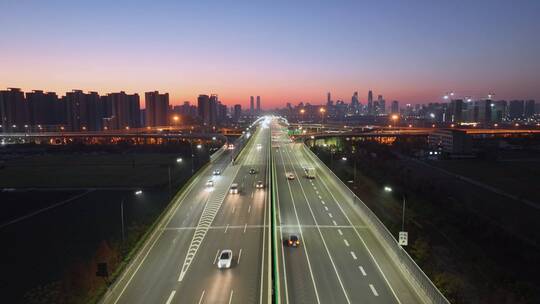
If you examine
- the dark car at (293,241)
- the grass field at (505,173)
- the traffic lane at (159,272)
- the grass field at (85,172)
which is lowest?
the grass field at (505,173)

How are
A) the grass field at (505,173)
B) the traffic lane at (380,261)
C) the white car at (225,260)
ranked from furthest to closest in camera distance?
1. the grass field at (505,173)
2. the white car at (225,260)
3. the traffic lane at (380,261)

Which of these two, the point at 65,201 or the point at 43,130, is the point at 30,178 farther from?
the point at 43,130

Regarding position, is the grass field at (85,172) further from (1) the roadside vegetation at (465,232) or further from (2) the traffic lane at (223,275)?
(2) the traffic lane at (223,275)

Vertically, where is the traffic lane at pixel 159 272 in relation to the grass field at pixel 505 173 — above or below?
above

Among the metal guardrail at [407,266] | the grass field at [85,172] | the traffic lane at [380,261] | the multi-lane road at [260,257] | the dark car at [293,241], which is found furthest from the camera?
the grass field at [85,172]

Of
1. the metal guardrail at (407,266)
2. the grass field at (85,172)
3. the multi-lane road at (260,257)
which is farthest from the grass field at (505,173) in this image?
the grass field at (85,172)

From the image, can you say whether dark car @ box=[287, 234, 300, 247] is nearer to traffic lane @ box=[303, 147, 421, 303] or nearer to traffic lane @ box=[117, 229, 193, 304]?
traffic lane @ box=[303, 147, 421, 303]

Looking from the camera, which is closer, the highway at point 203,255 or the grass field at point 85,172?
the highway at point 203,255
